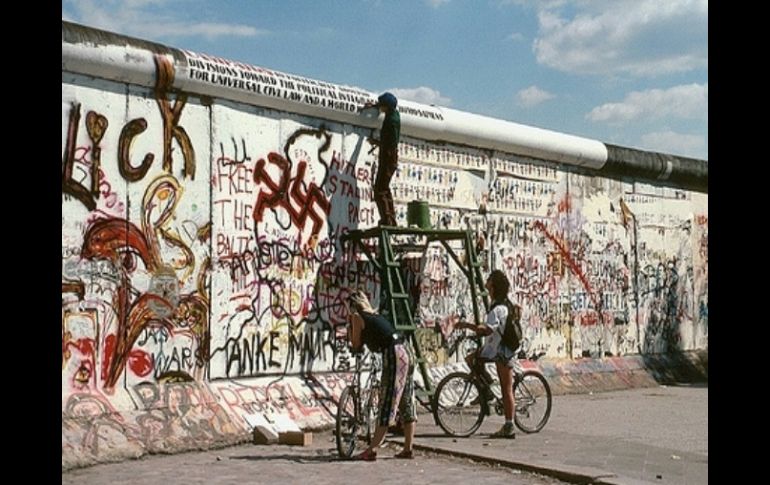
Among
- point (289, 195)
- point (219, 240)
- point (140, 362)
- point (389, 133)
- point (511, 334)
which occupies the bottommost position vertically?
point (140, 362)

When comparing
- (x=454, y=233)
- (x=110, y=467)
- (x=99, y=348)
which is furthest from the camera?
(x=454, y=233)

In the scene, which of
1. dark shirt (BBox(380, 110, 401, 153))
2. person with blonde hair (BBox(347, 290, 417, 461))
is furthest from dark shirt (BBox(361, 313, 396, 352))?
dark shirt (BBox(380, 110, 401, 153))

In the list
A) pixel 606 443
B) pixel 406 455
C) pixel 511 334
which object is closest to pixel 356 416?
pixel 406 455

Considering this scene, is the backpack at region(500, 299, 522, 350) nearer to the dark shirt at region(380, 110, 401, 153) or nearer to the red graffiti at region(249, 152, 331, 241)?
the red graffiti at region(249, 152, 331, 241)

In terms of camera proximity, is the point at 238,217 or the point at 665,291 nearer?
the point at 238,217

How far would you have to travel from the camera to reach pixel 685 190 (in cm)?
2067

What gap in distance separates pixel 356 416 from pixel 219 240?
8.54ft

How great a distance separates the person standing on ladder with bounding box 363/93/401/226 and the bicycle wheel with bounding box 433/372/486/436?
2383mm

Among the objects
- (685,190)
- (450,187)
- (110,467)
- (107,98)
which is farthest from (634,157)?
(110,467)

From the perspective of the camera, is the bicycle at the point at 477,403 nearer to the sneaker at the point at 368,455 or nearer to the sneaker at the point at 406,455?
the sneaker at the point at 406,455

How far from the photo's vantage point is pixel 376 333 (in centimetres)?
970

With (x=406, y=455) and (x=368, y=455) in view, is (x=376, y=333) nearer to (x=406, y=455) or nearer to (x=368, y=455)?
(x=368, y=455)
